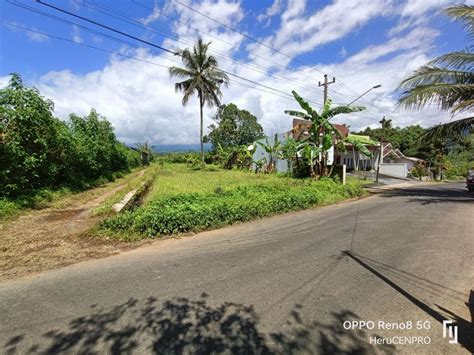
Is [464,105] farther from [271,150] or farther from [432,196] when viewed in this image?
[271,150]

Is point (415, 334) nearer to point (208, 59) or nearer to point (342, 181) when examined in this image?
point (342, 181)

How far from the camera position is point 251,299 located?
12.6 ft

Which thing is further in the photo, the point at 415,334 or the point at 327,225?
the point at 327,225

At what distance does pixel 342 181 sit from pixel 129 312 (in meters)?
17.1

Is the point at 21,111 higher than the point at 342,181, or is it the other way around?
the point at 21,111

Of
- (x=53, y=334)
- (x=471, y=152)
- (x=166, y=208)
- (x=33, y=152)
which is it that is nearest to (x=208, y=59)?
(x=33, y=152)

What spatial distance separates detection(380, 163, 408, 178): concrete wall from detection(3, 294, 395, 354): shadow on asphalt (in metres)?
37.4

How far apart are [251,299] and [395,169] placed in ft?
125

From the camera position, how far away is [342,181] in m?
18.2

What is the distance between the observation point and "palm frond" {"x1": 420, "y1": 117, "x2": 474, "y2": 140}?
12.9m

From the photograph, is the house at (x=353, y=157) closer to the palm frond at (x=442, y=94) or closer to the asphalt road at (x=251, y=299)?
the palm frond at (x=442, y=94)

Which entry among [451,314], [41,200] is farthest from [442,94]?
[41,200]

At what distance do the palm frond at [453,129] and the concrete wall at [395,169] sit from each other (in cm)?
2368

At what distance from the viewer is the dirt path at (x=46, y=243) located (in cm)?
526
